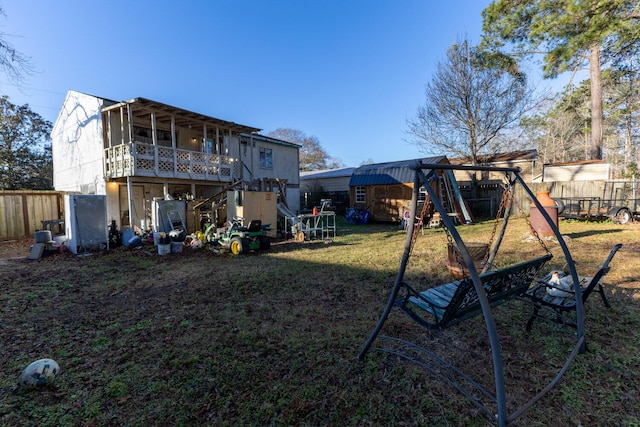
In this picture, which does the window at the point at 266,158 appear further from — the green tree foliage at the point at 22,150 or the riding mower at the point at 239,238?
the green tree foliage at the point at 22,150

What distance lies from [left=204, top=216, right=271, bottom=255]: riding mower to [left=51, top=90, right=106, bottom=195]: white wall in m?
6.96

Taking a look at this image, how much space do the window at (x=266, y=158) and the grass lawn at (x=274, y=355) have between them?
13.1 metres

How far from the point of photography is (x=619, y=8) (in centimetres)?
1024

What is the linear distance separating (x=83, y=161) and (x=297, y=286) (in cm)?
1395

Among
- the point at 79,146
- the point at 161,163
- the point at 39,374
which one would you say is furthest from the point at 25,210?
the point at 39,374

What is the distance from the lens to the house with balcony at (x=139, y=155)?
1135cm

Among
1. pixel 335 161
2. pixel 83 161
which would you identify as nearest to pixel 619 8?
pixel 83 161

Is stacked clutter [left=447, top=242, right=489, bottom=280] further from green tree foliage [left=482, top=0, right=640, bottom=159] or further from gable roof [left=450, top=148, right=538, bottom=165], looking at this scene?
gable roof [left=450, top=148, right=538, bottom=165]

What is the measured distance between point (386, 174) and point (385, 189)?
2.96ft

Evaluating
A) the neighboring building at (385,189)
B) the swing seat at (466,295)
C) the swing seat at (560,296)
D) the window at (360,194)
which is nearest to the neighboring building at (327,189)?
the window at (360,194)

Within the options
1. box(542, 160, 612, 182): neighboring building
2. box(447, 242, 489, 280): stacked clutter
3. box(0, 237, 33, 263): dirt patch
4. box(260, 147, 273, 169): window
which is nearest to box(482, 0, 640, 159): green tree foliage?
box(542, 160, 612, 182): neighboring building

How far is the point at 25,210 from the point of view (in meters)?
12.3

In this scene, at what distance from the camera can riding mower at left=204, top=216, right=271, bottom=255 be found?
8.26m

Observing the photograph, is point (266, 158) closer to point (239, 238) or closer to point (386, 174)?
point (386, 174)
